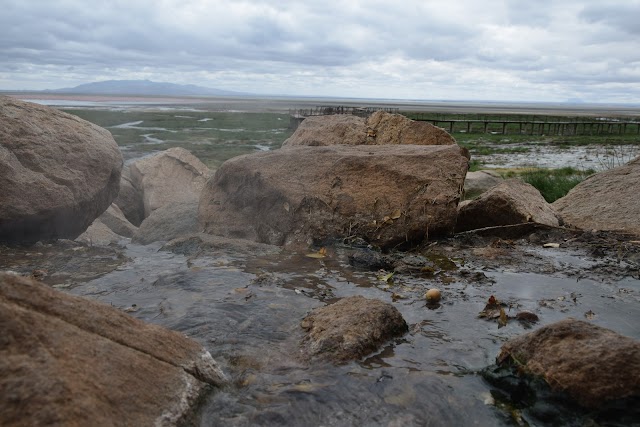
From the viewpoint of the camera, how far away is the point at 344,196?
257 inches

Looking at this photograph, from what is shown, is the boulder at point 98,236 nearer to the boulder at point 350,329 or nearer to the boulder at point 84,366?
the boulder at point 350,329

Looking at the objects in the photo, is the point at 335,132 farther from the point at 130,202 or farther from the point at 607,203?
the point at 130,202

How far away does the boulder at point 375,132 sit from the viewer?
816cm

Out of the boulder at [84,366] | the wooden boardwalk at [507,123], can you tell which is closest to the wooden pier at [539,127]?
the wooden boardwalk at [507,123]

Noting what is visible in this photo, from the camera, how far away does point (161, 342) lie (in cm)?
288

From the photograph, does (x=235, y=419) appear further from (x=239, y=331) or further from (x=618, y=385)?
(x=618, y=385)

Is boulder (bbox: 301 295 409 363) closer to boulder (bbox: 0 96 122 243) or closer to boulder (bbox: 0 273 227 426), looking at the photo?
boulder (bbox: 0 273 227 426)

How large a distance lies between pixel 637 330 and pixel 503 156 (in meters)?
21.0

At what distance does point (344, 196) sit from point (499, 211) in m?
1.85

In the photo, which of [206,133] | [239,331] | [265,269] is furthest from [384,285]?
[206,133]

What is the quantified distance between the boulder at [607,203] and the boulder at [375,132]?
1.83 metres

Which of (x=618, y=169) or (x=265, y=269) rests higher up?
(x=618, y=169)

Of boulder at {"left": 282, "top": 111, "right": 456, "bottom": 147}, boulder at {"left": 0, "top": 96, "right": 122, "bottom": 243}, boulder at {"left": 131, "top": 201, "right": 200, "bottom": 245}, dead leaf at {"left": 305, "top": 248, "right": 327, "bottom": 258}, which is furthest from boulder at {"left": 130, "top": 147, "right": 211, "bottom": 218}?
dead leaf at {"left": 305, "top": 248, "right": 327, "bottom": 258}

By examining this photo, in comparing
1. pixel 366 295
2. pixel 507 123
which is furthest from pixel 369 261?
pixel 507 123
